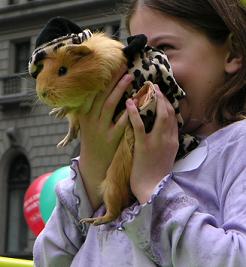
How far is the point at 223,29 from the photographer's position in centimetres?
134

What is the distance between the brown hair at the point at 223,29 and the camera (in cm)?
129

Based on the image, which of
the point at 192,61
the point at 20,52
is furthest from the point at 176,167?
the point at 20,52

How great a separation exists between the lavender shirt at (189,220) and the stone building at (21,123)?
13104 millimetres

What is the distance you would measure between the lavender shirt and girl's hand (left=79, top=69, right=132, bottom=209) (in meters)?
0.04

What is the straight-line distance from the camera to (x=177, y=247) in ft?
3.72

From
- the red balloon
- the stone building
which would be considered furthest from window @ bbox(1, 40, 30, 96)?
the red balloon

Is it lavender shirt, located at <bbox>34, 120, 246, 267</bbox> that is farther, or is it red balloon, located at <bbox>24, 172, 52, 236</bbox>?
red balloon, located at <bbox>24, 172, 52, 236</bbox>

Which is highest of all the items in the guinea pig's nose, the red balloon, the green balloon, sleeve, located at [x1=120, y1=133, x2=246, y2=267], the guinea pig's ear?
the guinea pig's ear

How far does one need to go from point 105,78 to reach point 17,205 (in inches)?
572

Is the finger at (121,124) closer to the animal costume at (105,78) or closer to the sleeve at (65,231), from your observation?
the animal costume at (105,78)

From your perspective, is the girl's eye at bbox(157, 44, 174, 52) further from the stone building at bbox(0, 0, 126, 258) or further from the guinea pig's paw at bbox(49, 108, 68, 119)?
the stone building at bbox(0, 0, 126, 258)

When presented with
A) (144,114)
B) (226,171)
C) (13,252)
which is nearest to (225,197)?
(226,171)

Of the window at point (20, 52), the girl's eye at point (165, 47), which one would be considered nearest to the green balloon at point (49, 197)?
the girl's eye at point (165, 47)

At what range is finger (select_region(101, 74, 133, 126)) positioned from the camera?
1.22 m
